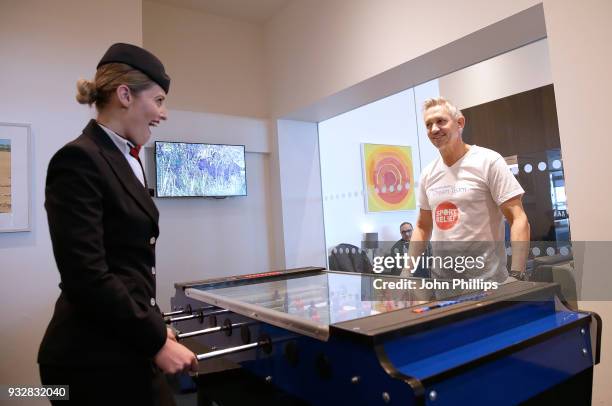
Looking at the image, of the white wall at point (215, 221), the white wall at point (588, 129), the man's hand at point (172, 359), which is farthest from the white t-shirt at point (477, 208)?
the white wall at point (215, 221)

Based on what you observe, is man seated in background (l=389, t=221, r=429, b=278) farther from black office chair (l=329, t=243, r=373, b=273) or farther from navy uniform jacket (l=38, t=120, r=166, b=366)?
navy uniform jacket (l=38, t=120, r=166, b=366)

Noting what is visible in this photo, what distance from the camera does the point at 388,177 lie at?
148 inches

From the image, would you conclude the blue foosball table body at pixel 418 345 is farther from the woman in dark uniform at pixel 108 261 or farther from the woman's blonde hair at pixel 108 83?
the woman's blonde hair at pixel 108 83

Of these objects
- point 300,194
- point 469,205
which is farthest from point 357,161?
point 469,205

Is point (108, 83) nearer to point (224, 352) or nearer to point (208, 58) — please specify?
point (224, 352)

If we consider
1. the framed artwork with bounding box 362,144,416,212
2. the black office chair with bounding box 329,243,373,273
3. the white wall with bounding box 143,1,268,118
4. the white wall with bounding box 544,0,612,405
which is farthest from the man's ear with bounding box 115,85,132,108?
the black office chair with bounding box 329,243,373,273

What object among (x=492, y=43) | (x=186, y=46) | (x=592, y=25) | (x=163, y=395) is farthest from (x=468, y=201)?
(x=186, y=46)

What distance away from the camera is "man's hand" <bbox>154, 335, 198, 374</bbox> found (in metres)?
0.93

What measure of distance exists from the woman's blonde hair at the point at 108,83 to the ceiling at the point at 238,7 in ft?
9.59

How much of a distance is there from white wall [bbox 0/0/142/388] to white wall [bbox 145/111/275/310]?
2.54 ft

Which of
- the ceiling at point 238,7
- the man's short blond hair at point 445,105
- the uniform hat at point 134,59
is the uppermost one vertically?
the ceiling at point 238,7

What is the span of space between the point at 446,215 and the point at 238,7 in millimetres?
2800

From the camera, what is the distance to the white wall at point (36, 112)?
249cm

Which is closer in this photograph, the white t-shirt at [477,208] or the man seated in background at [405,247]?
the white t-shirt at [477,208]
